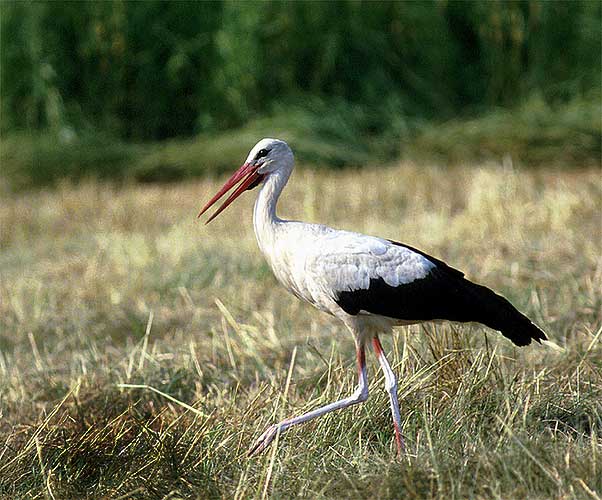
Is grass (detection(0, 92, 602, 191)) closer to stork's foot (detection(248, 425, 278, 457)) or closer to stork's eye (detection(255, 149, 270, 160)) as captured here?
stork's eye (detection(255, 149, 270, 160))

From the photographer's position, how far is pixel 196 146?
12539 mm

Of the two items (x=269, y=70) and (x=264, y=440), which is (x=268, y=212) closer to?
(x=264, y=440)

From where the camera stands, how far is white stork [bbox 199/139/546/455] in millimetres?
3660

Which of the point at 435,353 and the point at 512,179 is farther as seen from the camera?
the point at 512,179

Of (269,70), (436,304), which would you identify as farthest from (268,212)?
(269,70)

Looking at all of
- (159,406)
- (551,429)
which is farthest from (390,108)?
(551,429)

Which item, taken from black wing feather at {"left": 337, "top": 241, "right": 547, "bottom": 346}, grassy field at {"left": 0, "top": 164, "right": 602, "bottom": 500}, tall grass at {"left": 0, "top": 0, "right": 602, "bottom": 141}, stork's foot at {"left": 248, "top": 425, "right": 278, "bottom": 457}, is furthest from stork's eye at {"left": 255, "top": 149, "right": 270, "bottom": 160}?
tall grass at {"left": 0, "top": 0, "right": 602, "bottom": 141}

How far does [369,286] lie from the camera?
145 inches

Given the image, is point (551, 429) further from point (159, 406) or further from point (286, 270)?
point (159, 406)

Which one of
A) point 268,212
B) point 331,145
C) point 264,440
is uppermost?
point 268,212

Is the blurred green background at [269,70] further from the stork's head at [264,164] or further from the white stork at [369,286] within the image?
the white stork at [369,286]

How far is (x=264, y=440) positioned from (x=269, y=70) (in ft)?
33.7

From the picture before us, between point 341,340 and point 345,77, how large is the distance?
8708mm

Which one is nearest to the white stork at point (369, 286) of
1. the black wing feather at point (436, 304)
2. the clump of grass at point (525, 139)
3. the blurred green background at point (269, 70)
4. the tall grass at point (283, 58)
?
the black wing feather at point (436, 304)
